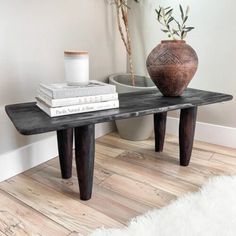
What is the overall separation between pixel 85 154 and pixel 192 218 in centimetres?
47

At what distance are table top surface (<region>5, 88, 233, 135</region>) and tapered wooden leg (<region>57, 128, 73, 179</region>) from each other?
0.20m

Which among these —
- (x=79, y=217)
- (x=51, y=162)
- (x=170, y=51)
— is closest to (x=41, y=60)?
(x=51, y=162)

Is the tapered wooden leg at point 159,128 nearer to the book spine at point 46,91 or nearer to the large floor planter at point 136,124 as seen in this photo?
the large floor planter at point 136,124

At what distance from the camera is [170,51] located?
1.26m

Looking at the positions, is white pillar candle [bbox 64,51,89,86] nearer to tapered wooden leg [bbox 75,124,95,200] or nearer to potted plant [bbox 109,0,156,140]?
tapered wooden leg [bbox 75,124,95,200]

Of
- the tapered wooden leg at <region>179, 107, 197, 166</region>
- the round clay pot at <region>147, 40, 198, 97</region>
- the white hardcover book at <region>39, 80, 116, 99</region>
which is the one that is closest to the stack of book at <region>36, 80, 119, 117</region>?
the white hardcover book at <region>39, 80, 116, 99</region>

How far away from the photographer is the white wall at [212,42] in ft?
5.13

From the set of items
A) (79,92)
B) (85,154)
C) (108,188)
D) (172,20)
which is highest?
(172,20)

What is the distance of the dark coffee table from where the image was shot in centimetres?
92

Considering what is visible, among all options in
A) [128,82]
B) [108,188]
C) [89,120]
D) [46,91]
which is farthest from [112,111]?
[128,82]

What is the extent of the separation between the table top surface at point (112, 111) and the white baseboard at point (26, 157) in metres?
0.31

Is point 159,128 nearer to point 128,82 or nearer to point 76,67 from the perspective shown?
point 128,82

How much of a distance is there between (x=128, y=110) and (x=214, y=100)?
0.49 meters

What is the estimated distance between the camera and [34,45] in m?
1.32
